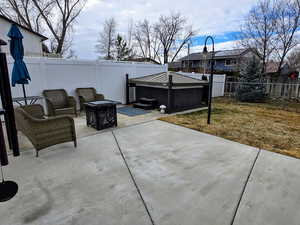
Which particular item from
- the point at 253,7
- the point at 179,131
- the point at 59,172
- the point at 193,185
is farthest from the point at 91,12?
the point at 193,185

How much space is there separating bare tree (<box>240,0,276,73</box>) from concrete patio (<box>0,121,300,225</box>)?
11.7 meters

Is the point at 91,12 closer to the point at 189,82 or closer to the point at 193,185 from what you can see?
the point at 189,82

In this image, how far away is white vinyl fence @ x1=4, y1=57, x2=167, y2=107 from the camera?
5398mm

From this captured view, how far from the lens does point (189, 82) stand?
272 inches

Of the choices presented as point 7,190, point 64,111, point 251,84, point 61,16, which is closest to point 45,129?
point 7,190

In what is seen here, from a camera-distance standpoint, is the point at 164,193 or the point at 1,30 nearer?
the point at 164,193

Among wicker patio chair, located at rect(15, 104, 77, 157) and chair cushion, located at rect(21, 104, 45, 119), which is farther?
chair cushion, located at rect(21, 104, 45, 119)

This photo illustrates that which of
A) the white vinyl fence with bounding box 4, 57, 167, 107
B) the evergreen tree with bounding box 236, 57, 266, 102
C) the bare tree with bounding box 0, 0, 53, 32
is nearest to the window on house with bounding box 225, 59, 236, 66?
the evergreen tree with bounding box 236, 57, 266, 102

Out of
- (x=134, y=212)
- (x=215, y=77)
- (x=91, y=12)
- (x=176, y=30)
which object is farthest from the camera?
(x=176, y=30)

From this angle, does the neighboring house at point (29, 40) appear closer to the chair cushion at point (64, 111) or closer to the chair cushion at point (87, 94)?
the chair cushion at point (87, 94)

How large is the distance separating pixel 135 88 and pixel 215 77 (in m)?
5.82

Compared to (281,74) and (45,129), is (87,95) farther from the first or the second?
(281,74)

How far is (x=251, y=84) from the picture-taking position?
9.54 m

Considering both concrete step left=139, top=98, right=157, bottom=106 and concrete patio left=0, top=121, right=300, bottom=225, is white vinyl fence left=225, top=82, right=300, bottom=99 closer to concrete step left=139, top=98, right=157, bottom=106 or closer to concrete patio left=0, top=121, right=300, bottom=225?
concrete step left=139, top=98, right=157, bottom=106
